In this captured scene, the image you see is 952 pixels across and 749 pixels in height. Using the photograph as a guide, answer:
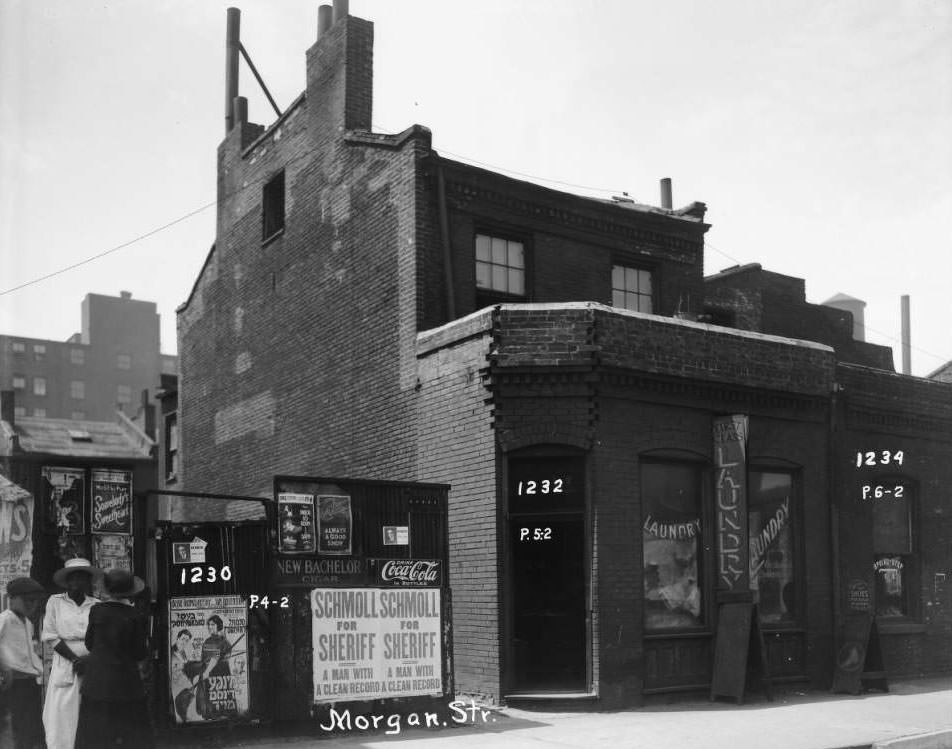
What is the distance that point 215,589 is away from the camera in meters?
11.0

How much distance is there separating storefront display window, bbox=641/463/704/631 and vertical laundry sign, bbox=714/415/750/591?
1.07ft

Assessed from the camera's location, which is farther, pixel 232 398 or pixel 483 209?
pixel 232 398

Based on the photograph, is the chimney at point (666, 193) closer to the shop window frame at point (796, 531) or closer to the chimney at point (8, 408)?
the shop window frame at point (796, 531)

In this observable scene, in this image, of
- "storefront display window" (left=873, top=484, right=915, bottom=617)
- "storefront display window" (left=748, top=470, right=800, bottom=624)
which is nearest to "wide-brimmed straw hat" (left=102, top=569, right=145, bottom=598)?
"storefront display window" (left=748, top=470, right=800, bottom=624)

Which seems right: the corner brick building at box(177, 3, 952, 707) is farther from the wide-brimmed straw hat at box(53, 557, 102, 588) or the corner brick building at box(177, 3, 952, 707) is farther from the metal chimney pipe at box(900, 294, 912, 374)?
the metal chimney pipe at box(900, 294, 912, 374)

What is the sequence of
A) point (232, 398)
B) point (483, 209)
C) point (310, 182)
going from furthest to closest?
point (232, 398), point (310, 182), point (483, 209)

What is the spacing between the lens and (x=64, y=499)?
1027cm

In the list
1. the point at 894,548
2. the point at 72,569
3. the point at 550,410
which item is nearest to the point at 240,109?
the point at 550,410

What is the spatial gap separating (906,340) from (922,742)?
138ft

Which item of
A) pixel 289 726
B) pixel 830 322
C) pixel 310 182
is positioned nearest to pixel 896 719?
pixel 289 726

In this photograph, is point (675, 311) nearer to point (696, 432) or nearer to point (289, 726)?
point (696, 432)

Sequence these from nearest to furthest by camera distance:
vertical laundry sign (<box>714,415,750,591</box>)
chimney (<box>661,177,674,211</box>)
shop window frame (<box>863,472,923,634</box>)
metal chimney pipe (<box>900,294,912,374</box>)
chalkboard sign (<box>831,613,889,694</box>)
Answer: vertical laundry sign (<box>714,415,750,591</box>)
chalkboard sign (<box>831,613,889,694</box>)
shop window frame (<box>863,472,923,634</box>)
chimney (<box>661,177,674,211</box>)
metal chimney pipe (<box>900,294,912,374</box>)

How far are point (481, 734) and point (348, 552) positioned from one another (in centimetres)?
242

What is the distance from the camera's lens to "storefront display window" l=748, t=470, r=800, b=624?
15992 millimetres
